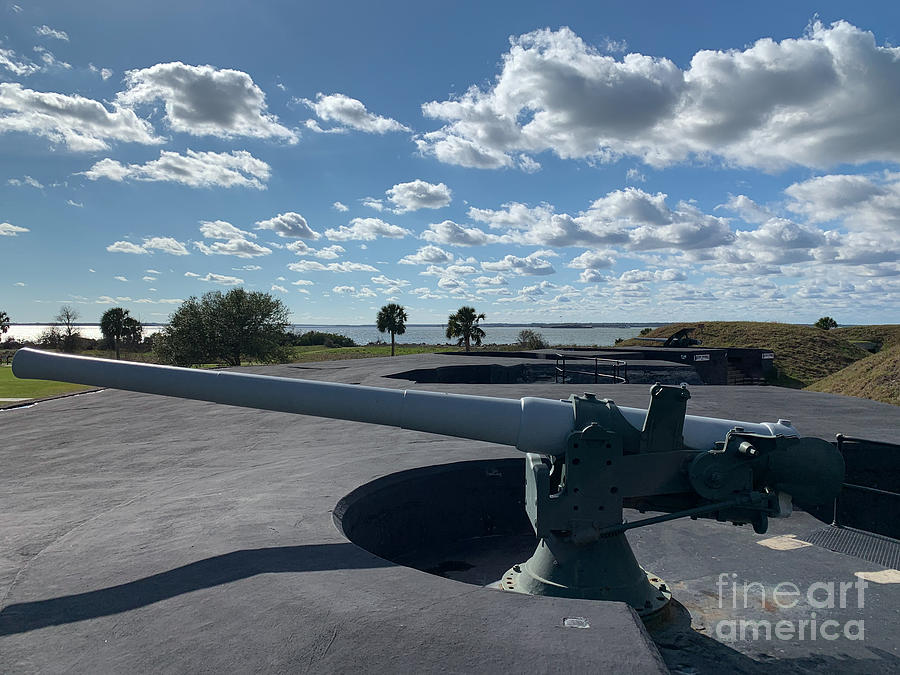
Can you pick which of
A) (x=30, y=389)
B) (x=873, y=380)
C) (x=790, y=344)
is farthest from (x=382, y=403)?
(x=790, y=344)

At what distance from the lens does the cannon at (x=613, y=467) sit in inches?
133

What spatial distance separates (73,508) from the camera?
17.9ft

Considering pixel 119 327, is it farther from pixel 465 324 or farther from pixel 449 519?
pixel 449 519

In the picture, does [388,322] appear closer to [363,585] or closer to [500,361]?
[500,361]

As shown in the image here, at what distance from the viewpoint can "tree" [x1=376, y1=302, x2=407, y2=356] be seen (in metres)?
50.6

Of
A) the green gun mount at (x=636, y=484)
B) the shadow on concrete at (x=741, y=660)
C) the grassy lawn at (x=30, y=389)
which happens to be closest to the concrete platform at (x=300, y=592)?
the shadow on concrete at (x=741, y=660)

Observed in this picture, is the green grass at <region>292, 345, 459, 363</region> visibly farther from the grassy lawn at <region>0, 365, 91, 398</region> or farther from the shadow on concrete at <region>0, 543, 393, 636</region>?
Result: the shadow on concrete at <region>0, 543, 393, 636</region>

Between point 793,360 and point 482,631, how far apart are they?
50.7 m

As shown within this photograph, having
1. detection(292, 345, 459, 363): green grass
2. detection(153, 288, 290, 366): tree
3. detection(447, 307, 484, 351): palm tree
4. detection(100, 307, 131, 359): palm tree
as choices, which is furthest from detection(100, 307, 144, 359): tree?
detection(447, 307, 484, 351): palm tree

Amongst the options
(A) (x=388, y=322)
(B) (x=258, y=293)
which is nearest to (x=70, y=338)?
(B) (x=258, y=293)

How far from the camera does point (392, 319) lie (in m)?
50.8

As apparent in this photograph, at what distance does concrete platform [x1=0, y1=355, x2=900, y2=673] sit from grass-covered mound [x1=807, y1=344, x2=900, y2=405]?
1775cm

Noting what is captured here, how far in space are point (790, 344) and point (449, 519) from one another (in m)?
53.7

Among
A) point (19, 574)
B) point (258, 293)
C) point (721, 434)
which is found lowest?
point (19, 574)
